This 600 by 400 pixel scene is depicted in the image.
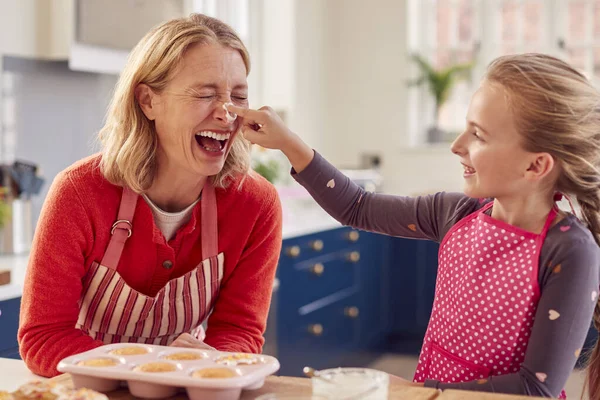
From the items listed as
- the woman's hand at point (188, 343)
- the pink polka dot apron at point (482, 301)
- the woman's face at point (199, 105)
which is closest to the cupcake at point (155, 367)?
the woman's hand at point (188, 343)

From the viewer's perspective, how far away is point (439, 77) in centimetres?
558

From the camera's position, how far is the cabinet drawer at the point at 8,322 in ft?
7.23

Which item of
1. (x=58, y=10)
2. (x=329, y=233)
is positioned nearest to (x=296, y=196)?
(x=329, y=233)

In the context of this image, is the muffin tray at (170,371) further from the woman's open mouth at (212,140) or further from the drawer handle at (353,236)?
the drawer handle at (353,236)

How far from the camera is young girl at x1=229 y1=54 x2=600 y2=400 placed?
1309mm

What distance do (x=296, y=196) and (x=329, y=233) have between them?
1.15 ft

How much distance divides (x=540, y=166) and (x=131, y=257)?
32.9 inches

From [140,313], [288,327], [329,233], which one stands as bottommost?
[288,327]

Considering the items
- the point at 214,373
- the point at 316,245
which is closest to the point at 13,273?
the point at 214,373

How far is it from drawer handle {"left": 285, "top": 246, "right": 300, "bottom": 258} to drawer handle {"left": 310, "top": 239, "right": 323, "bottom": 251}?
0.57 feet

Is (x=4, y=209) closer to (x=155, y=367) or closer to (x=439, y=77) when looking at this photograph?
(x=155, y=367)

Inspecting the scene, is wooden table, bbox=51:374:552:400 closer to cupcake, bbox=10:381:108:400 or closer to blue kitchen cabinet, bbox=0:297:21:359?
cupcake, bbox=10:381:108:400

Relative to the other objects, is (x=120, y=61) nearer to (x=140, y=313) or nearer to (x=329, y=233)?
(x=329, y=233)

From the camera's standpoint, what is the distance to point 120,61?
11.3 feet
